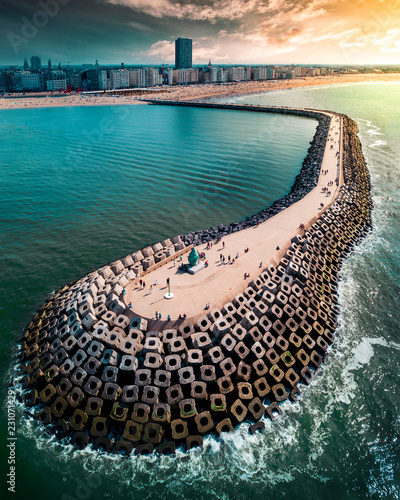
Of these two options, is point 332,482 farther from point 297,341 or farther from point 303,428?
point 297,341

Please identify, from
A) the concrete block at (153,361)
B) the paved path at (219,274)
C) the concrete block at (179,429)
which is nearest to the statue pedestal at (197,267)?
the paved path at (219,274)

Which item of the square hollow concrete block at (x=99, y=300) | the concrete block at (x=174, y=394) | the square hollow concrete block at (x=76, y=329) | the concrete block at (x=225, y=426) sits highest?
the square hollow concrete block at (x=99, y=300)

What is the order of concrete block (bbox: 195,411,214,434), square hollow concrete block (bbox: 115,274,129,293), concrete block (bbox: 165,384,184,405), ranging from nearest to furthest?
concrete block (bbox: 195,411,214,434) → concrete block (bbox: 165,384,184,405) → square hollow concrete block (bbox: 115,274,129,293)

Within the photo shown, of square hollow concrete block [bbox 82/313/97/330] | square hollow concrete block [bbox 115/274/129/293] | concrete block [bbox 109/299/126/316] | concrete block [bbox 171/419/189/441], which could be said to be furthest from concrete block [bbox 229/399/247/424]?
square hollow concrete block [bbox 115/274/129/293]

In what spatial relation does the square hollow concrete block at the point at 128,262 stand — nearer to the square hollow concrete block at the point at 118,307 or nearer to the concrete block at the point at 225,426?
the square hollow concrete block at the point at 118,307

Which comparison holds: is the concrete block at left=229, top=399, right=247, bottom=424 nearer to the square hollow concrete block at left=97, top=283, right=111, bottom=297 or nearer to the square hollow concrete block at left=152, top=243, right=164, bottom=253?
the square hollow concrete block at left=97, top=283, right=111, bottom=297

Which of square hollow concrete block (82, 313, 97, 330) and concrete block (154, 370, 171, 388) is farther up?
square hollow concrete block (82, 313, 97, 330)
